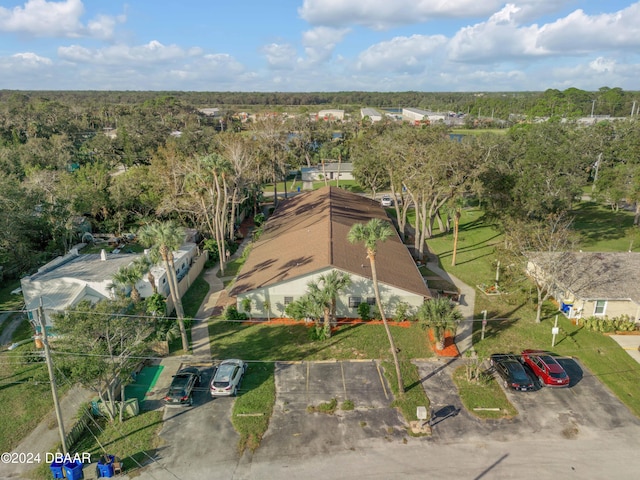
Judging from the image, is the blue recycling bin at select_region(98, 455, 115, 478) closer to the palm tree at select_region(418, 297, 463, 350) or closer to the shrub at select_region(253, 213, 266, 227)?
the palm tree at select_region(418, 297, 463, 350)

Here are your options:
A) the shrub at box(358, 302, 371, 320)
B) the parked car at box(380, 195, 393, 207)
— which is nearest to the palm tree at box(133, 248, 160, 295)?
the shrub at box(358, 302, 371, 320)

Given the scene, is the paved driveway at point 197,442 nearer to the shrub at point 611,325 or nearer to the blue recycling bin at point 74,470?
the blue recycling bin at point 74,470

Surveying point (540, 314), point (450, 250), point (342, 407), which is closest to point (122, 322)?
point (342, 407)

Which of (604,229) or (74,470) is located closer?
(74,470)

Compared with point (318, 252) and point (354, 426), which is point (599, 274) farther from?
point (354, 426)

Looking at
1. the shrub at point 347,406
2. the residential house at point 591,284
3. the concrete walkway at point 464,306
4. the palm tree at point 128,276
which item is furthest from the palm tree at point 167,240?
the residential house at point 591,284

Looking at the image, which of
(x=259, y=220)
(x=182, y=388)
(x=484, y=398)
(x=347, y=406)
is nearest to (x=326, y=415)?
(x=347, y=406)
